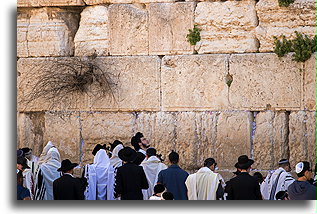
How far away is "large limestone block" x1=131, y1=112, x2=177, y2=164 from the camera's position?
36.9ft

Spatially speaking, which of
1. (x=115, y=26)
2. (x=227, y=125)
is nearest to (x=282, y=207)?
(x=227, y=125)

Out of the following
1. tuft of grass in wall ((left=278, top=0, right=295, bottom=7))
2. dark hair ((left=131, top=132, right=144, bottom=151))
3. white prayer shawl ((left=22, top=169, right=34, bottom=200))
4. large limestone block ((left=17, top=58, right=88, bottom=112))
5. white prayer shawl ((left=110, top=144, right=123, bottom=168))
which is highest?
tuft of grass in wall ((left=278, top=0, right=295, bottom=7))

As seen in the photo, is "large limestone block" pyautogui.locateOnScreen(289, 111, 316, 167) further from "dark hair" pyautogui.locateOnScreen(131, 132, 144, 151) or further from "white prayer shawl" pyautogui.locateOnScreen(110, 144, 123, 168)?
"white prayer shawl" pyautogui.locateOnScreen(110, 144, 123, 168)

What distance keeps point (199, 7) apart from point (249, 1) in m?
0.77

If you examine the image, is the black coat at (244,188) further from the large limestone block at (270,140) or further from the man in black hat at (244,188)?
the large limestone block at (270,140)

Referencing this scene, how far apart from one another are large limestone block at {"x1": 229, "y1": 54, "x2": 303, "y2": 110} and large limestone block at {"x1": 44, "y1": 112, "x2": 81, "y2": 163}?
249cm

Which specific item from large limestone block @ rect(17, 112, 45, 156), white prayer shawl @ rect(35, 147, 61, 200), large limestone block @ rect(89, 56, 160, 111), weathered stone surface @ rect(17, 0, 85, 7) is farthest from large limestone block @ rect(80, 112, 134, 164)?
weathered stone surface @ rect(17, 0, 85, 7)

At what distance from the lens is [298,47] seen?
10828mm

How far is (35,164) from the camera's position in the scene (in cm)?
984

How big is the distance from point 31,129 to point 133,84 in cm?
182

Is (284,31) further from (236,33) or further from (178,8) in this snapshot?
(178,8)

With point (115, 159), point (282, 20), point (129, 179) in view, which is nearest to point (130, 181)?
point (129, 179)

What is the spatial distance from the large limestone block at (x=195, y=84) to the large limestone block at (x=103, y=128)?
26.6 inches

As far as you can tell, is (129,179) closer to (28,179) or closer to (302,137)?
(28,179)
